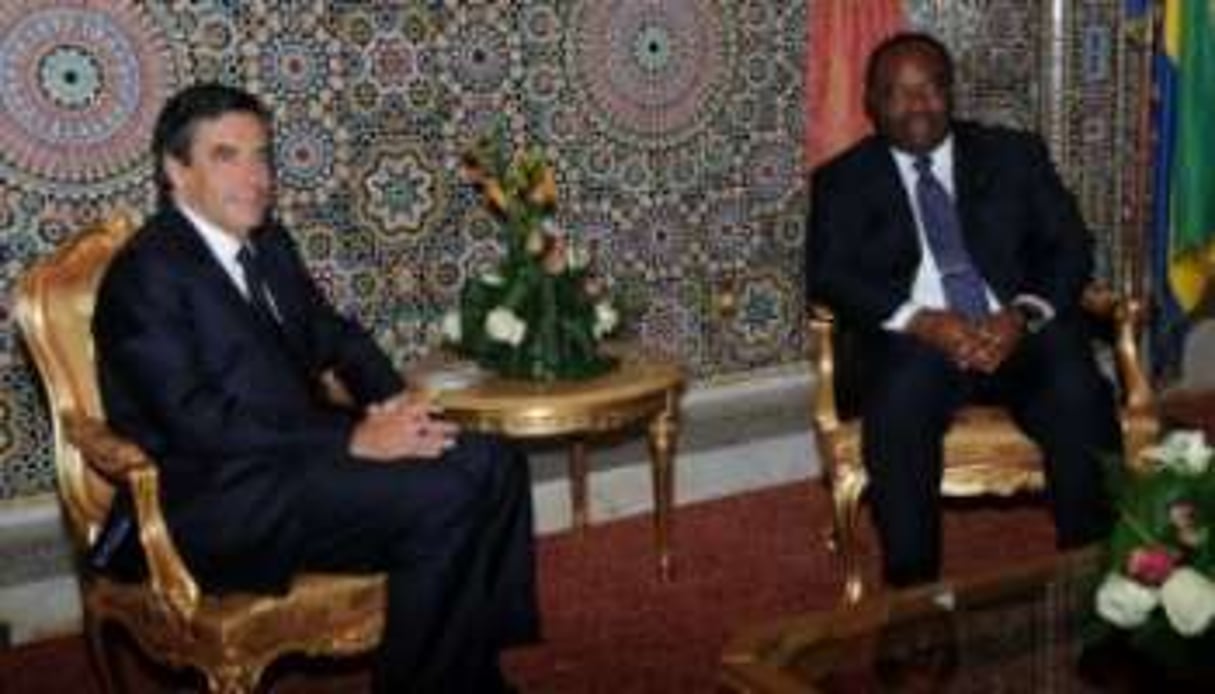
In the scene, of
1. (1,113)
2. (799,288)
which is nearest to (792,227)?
(799,288)

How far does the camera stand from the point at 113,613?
2834 millimetres

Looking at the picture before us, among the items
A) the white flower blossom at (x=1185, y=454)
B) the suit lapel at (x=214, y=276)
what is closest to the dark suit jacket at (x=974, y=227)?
the white flower blossom at (x=1185, y=454)

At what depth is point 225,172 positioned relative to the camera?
289 cm

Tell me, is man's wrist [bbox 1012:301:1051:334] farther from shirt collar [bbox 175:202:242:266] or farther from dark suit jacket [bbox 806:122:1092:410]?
shirt collar [bbox 175:202:242:266]

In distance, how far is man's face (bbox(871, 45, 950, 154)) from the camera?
3703 mm

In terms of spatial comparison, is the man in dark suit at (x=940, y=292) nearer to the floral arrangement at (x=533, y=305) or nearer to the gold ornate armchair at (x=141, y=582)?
the floral arrangement at (x=533, y=305)

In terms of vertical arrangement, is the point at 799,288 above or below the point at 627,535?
above

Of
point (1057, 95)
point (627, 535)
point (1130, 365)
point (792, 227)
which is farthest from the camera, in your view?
point (1057, 95)

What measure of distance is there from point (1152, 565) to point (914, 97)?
172 cm

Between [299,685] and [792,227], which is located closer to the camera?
[299,685]

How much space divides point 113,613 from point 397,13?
1713 millimetres

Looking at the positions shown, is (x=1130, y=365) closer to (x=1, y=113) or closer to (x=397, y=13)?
(x=397, y=13)

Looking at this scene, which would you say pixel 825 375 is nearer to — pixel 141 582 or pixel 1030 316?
pixel 1030 316

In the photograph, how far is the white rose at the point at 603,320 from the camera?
3.51 m
